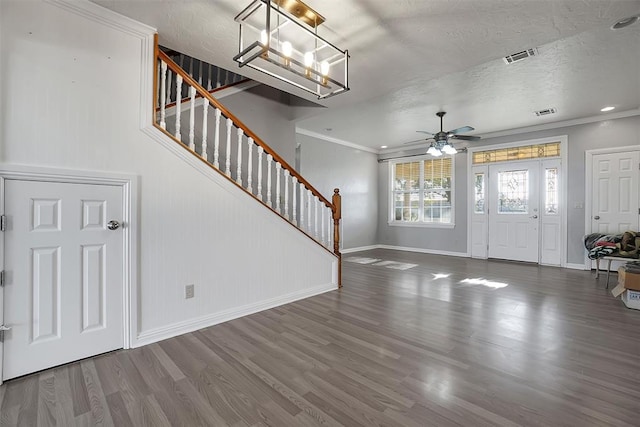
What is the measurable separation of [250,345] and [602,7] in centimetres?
376

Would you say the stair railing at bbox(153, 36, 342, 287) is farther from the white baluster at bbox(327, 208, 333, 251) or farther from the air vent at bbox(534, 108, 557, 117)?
the air vent at bbox(534, 108, 557, 117)

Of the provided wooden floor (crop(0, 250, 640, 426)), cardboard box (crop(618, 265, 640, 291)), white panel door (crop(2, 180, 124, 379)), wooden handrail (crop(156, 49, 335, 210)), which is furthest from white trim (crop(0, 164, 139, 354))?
cardboard box (crop(618, 265, 640, 291))

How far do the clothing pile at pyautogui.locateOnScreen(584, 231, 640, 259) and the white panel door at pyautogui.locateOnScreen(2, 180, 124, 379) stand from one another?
6.34 metres

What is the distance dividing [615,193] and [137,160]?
7.23 m

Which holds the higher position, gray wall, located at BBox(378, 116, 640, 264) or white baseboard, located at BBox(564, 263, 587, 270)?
gray wall, located at BBox(378, 116, 640, 264)

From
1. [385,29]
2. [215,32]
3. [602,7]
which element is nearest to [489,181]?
[602,7]

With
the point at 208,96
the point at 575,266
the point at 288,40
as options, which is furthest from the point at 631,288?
the point at 208,96

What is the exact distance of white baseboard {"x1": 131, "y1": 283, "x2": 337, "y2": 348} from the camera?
2.47 meters

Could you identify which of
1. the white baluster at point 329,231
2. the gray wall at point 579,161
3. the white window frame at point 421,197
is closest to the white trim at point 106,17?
the white baluster at point 329,231

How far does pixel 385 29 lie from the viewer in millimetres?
2516

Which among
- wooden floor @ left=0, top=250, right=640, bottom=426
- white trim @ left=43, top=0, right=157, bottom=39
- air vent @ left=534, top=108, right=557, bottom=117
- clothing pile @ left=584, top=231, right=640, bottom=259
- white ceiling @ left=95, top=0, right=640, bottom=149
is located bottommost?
wooden floor @ left=0, top=250, right=640, bottom=426

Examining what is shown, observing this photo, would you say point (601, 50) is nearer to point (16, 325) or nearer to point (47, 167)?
point (47, 167)

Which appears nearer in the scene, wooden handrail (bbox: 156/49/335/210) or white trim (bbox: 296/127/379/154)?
wooden handrail (bbox: 156/49/335/210)

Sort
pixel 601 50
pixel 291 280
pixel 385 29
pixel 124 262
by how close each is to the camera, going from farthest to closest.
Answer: pixel 291 280, pixel 601 50, pixel 385 29, pixel 124 262
